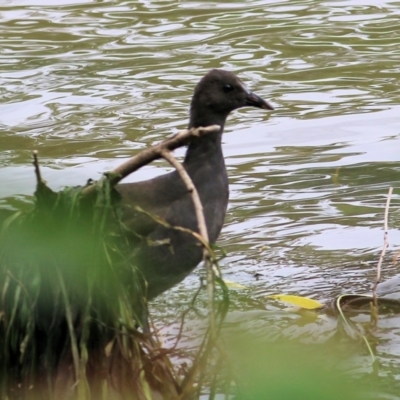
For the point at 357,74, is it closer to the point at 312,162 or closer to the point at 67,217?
the point at 312,162

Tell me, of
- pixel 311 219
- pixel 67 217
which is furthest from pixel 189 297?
pixel 67 217

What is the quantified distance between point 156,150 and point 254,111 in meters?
5.85

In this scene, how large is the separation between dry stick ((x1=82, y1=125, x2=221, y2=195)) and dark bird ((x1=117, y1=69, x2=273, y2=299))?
108cm

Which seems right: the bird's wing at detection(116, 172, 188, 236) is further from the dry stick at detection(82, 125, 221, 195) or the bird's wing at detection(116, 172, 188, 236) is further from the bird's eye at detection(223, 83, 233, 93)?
the dry stick at detection(82, 125, 221, 195)

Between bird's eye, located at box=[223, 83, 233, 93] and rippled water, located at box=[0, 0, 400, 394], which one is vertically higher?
bird's eye, located at box=[223, 83, 233, 93]

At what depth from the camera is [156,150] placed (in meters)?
2.85

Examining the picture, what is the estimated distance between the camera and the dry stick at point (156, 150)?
2.69m

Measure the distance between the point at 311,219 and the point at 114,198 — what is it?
322cm

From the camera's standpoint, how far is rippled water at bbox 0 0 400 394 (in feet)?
18.9

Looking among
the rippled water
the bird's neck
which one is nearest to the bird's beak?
the bird's neck

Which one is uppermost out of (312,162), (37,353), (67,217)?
(67,217)

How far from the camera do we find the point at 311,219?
6.21m

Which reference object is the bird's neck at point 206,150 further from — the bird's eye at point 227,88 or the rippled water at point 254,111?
the rippled water at point 254,111

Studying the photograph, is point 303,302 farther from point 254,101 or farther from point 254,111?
point 254,111
